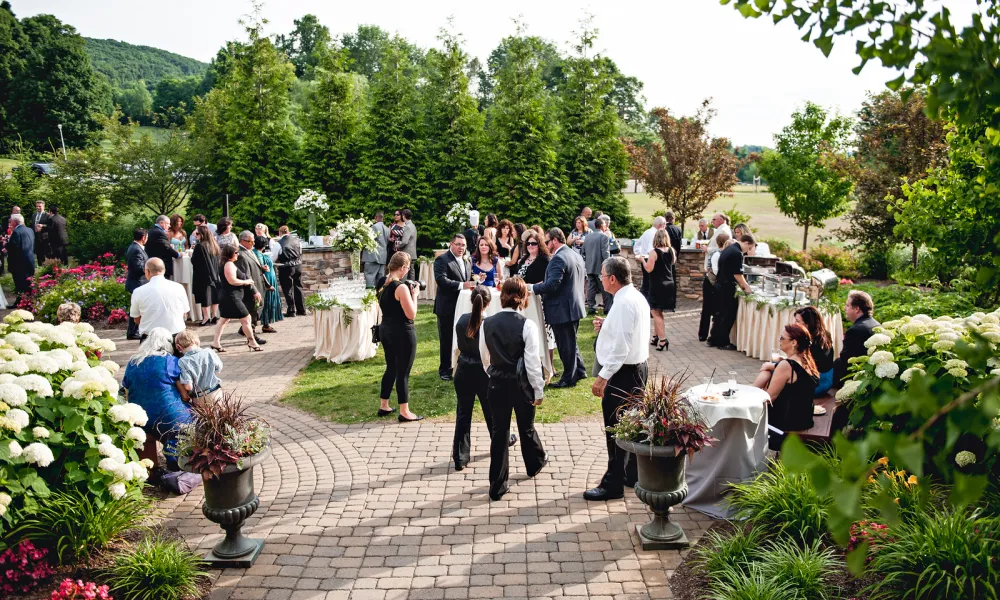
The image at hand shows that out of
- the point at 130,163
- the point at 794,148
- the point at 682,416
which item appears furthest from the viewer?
the point at 130,163

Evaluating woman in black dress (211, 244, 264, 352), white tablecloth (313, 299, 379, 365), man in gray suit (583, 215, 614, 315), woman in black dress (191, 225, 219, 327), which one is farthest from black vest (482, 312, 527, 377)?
woman in black dress (191, 225, 219, 327)

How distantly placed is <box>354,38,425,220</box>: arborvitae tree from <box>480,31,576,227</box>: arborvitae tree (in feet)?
7.22

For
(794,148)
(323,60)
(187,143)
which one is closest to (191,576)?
(323,60)

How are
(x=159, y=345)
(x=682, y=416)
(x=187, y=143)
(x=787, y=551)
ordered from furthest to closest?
(x=187, y=143)
(x=159, y=345)
(x=682, y=416)
(x=787, y=551)

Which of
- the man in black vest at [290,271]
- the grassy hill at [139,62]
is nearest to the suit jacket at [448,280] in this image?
the man in black vest at [290,271]

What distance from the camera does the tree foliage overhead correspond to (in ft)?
62.1

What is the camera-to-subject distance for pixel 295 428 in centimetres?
821

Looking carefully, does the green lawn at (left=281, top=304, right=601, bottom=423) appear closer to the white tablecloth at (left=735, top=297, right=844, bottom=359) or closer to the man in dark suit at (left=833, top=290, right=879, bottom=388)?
the white tablecloth at (left=735, top=297, right=844, bottom=359)

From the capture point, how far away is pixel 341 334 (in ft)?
35.6

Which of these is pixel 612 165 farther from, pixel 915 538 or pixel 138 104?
pixel 138 104

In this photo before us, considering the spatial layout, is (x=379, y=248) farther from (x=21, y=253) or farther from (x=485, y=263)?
(x=21, y=253)

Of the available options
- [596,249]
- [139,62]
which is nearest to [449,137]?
[596,249]

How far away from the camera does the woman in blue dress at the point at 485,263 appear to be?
9.84 metres

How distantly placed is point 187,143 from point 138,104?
64632 mm
